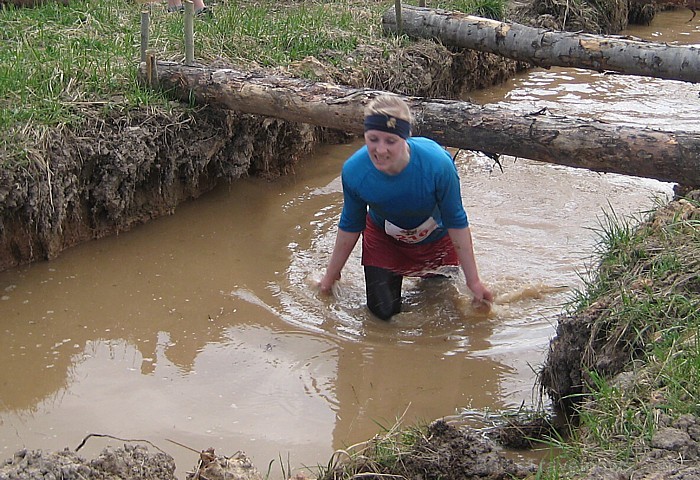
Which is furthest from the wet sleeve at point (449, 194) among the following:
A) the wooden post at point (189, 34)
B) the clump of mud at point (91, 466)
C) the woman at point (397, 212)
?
the wooden post at point (189, 34)

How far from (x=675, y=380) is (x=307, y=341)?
2.36 meters

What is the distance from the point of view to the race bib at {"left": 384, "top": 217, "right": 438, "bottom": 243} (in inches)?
209

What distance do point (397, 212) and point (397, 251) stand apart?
0.42m

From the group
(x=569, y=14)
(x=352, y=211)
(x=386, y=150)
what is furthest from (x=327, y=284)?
(x=569, y=14)

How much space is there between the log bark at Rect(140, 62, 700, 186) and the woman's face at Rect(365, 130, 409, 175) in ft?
3.51

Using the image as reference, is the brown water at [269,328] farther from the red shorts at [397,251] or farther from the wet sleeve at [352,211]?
the wet sleeve at [352,211]

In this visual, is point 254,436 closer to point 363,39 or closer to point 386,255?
point 386,255

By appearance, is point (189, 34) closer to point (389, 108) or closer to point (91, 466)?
point (389, 108)

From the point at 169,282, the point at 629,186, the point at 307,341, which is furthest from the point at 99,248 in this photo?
the point at 629,186

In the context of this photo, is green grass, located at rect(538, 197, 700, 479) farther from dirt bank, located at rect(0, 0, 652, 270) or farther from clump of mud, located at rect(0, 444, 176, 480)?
dirt bank, located at rect(0, 0, 652, 270)

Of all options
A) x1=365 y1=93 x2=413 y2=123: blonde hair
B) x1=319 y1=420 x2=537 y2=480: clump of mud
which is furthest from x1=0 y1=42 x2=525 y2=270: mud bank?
x1=319 y1=420 x2=537 y2=480: clump of mud

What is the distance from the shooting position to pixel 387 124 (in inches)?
181

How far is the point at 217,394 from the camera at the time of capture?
4.64 m

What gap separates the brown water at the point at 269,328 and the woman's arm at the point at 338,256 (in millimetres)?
137
